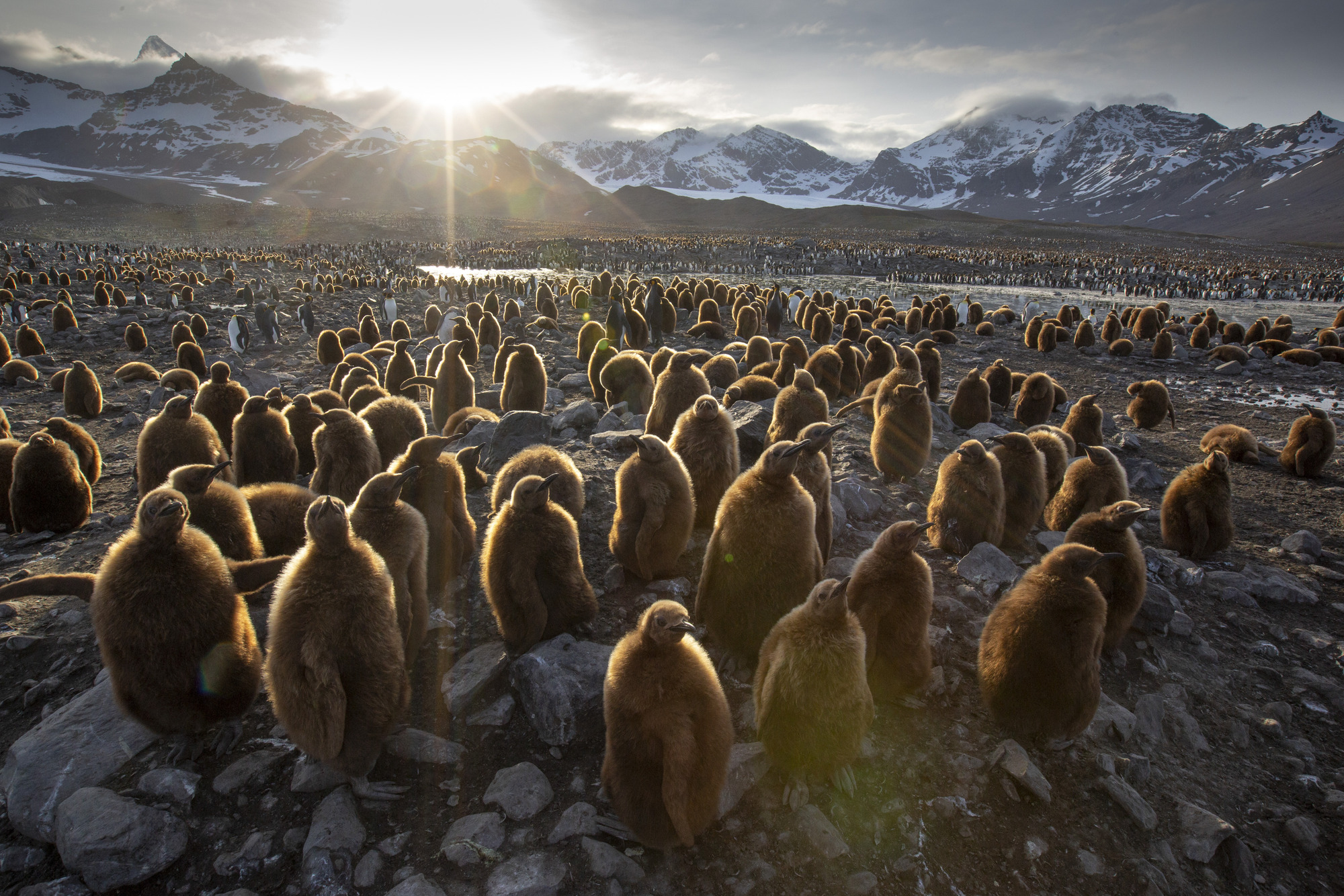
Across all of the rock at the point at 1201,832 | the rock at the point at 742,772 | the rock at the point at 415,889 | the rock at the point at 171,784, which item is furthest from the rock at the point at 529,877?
the rock at the point at 1201,832

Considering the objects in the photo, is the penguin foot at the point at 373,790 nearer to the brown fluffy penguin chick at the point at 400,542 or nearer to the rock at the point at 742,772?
the brown fluffy penguin chick at the point at 400,542

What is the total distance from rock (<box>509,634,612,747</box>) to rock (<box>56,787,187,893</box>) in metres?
1.76

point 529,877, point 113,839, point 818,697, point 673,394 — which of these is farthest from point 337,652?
point 673,394

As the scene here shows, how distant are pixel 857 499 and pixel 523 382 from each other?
553 centimetres

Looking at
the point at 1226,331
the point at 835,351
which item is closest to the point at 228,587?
the point at 835,351

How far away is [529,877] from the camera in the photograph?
114 inches

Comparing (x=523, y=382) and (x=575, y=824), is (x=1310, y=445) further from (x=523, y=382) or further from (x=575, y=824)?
(x=523, y=382)

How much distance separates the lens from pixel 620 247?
6969 cm

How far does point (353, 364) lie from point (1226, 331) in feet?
81.1

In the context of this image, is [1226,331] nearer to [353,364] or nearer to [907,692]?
[907,692]

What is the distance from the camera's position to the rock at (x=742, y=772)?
130 inches

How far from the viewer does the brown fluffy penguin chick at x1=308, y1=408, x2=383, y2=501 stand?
5523 mm

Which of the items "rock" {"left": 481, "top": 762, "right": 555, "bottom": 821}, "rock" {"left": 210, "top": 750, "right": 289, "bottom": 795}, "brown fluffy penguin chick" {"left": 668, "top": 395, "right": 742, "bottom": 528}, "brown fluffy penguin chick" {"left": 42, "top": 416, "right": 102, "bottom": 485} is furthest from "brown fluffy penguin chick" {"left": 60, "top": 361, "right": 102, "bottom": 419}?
"rock" {"left": 481, "top": 762, "right": 555, "bottom": 821}

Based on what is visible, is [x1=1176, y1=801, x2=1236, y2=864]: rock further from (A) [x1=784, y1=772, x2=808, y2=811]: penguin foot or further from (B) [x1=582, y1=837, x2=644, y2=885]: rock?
(B) [x1=582, y1=837, x2=644, y2=885]: rock
